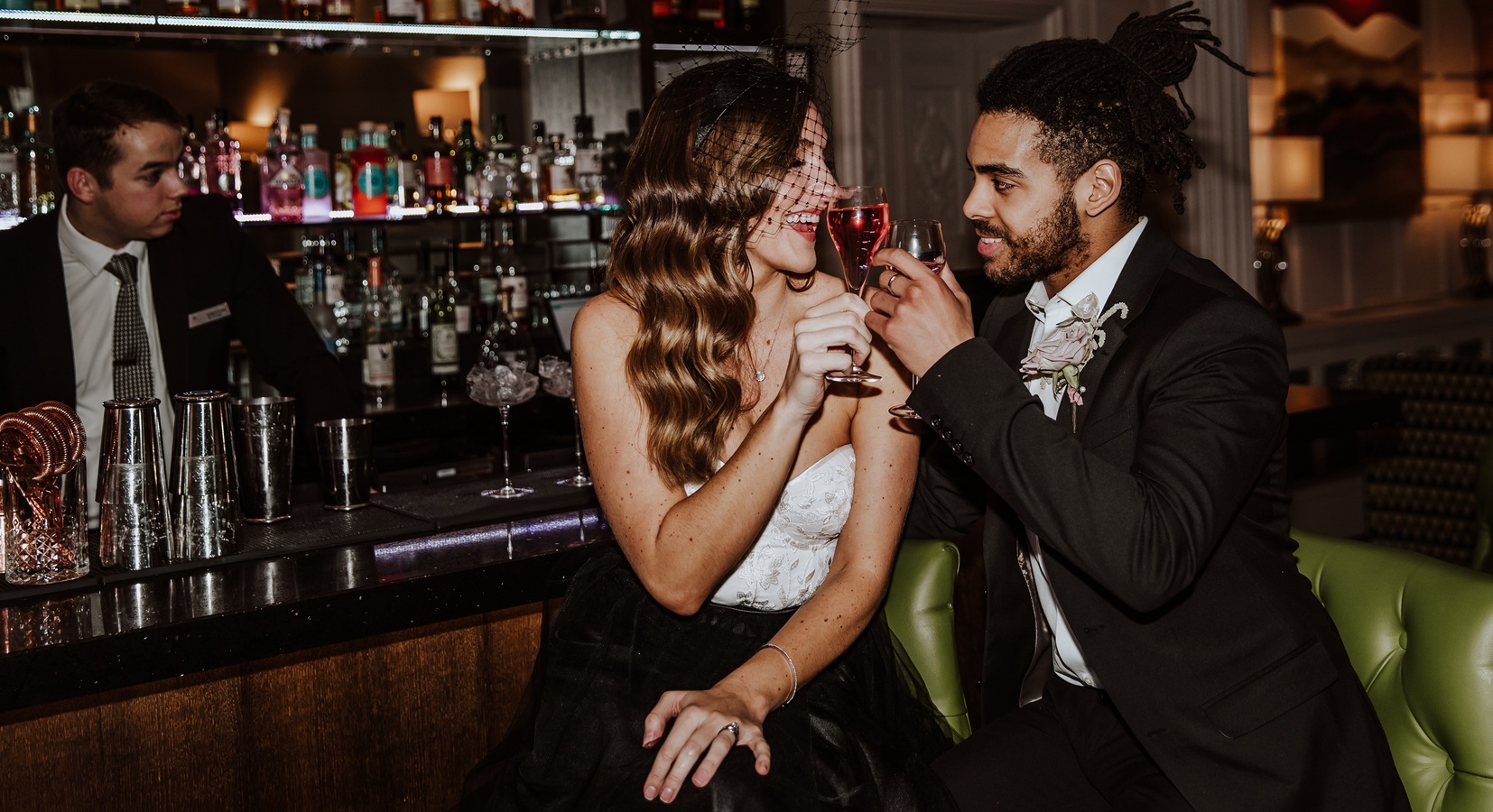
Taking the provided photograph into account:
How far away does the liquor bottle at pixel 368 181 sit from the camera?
3.80m

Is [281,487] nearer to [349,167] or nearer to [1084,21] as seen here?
[349,167]

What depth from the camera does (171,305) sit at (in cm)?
329

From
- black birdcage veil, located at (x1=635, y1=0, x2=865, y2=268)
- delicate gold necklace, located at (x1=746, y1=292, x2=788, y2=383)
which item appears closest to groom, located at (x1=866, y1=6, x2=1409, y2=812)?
black birdcage veil, located at (x1=635, y1=0, x2=865, y2=268)

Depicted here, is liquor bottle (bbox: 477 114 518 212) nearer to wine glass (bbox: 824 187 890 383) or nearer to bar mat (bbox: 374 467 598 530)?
bar mat (bbox: 374 467 598 530)

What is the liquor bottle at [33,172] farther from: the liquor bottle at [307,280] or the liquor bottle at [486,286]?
the liquor bottle at [486,286]

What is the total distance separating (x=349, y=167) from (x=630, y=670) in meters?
2.56

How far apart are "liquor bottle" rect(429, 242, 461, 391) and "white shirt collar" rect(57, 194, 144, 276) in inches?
37.2

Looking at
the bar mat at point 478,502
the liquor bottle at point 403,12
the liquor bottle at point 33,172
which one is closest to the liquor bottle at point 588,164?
the liquor bottle at point 403,12

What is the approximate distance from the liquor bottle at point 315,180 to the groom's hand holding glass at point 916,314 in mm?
2540

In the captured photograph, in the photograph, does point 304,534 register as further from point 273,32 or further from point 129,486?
point 273,32

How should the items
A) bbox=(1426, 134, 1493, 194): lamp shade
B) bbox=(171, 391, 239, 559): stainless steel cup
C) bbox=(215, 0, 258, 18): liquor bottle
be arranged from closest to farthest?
bbox=(171, 391, 239, 559): stainless steel cup → bbox=(215, 0, 258, 18): liquor bottle → bbox=(1426, 134, 1493, 194): lamp shade

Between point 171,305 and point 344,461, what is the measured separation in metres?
1.16

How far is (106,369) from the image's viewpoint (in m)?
3.26

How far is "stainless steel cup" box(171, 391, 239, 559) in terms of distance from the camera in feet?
6.83
